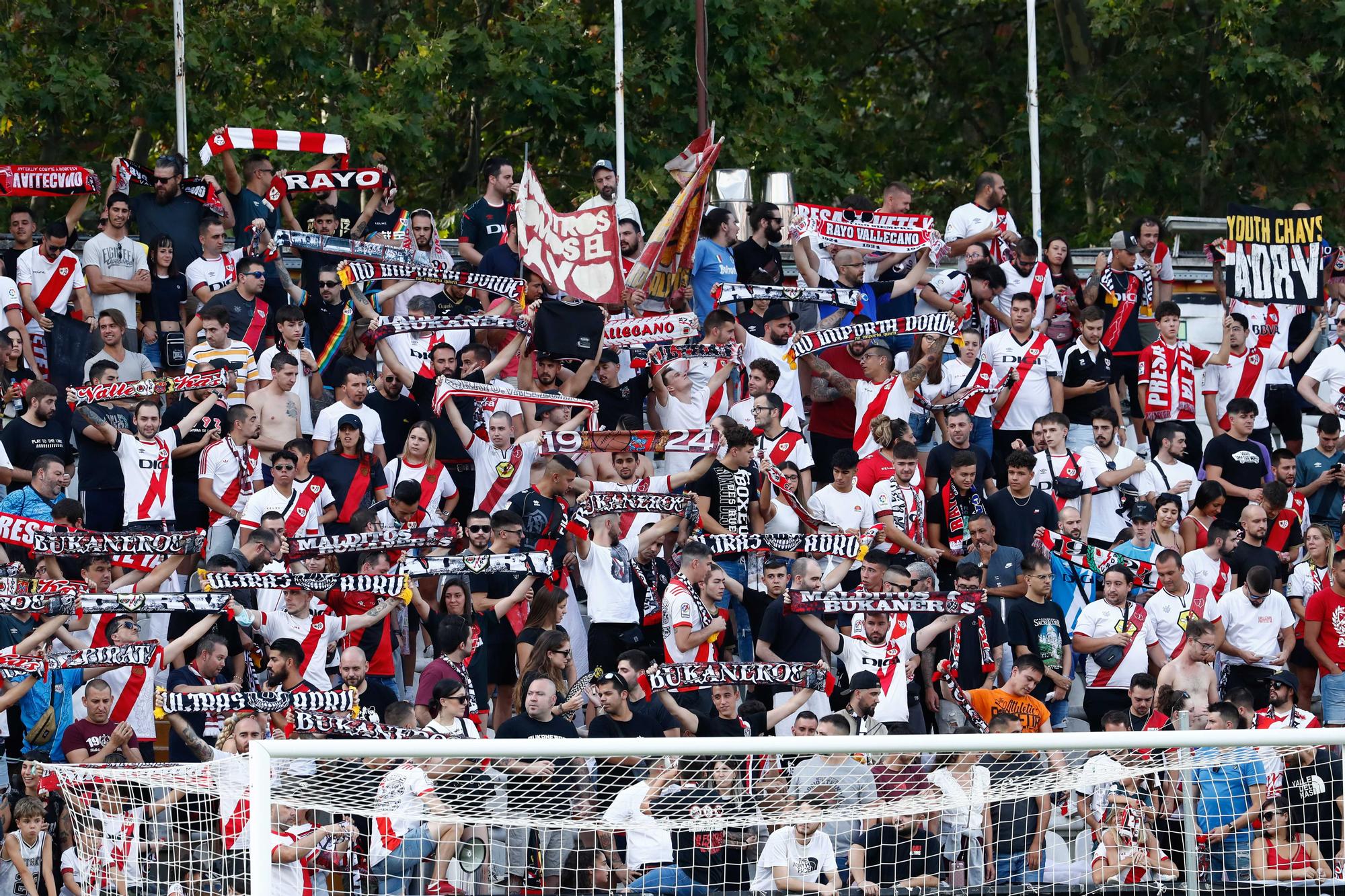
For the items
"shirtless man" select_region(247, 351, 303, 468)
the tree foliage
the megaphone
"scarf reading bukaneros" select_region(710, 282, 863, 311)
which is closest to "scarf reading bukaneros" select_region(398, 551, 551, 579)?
"shirtless man" select_region(247, 351, 303, 468)

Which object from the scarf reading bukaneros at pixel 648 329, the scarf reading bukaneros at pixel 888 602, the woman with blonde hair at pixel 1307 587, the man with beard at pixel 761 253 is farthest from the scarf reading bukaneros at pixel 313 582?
the woman with blonde hair at pixel 1307 587

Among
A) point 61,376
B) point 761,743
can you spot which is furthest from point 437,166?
point 761,743

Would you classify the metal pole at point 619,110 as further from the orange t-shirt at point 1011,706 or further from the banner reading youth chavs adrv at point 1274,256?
the orange t-shirt at point 1011,706

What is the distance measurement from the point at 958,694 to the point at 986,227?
547 cm

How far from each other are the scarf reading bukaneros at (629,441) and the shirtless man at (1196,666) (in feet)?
11.2

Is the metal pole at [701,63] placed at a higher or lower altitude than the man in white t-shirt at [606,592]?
higher

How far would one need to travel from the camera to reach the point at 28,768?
1262 centimetres

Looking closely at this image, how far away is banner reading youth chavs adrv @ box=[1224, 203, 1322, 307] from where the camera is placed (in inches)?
701

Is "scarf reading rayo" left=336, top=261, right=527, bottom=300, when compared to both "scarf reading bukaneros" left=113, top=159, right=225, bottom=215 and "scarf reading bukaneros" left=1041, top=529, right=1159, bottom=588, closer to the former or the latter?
"scarf reading bukaneros" left=113, top=159, right=225, bottom=215

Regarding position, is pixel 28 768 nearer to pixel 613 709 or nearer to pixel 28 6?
pixel 613 709

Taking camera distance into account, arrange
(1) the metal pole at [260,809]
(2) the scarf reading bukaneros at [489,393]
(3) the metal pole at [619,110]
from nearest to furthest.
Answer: (1) the metal pole at [260,809], (2) the scarf reading bukaneros at [489,393], (3) the metal pole at [619,110]

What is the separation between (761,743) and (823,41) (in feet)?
69.0

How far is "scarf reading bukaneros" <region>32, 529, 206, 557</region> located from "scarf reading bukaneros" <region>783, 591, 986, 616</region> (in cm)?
389

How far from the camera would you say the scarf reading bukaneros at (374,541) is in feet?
46.1
